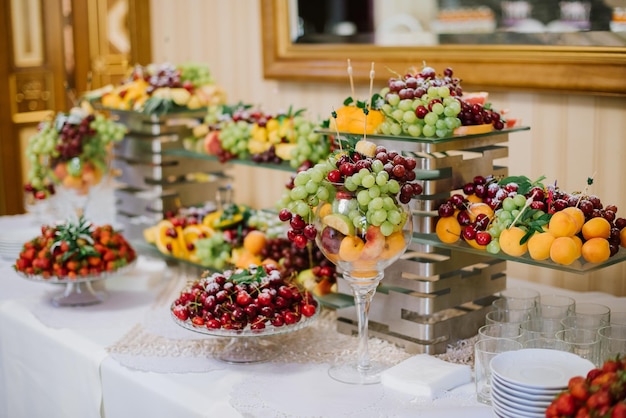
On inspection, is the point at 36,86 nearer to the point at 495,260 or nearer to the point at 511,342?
the point at 495,260

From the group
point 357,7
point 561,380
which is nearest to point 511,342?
point 561,380

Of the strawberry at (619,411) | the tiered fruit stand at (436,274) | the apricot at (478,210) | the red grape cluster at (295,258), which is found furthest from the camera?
the red grape cluster at (295,258)

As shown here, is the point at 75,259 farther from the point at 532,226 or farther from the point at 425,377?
the point at 532,226

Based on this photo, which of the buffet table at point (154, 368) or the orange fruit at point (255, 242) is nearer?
the buffet table at point (154, 368)

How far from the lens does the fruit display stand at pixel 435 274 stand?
6.36 feet

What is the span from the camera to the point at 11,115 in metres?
5.25

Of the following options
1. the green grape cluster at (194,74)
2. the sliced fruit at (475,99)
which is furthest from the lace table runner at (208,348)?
the green grape cluster at (194,74)

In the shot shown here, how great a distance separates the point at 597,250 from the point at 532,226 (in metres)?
0.14

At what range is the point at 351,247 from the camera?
1.69m

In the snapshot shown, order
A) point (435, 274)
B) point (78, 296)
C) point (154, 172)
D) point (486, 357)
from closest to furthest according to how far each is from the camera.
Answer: point (486, 357) → point (435, 274) → point (78, 296) → point (154, 172)

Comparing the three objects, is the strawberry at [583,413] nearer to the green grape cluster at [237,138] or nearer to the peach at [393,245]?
the peach at [393,245]

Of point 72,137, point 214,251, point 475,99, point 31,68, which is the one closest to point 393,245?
point 475,99

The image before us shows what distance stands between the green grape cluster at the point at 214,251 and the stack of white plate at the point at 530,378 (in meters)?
1.14

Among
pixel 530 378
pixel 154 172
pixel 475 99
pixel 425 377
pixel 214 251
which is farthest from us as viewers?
pixel 154 172
